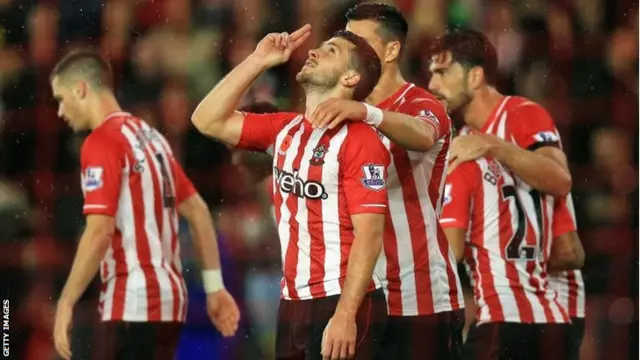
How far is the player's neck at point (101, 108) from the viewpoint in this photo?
4.08m

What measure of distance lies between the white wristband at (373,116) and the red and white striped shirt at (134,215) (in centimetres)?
119

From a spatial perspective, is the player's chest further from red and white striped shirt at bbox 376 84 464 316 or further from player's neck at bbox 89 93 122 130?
player's neck at bbox 89 93 122 130

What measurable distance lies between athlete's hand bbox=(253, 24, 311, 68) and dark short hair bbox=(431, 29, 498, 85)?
83 centimetres

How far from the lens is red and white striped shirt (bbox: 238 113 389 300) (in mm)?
2990

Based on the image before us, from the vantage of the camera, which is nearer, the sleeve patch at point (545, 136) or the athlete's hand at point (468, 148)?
the athlete's hand at point (468, 148)

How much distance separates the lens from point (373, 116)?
2.96 metres

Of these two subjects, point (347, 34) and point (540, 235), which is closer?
point (347, 34)

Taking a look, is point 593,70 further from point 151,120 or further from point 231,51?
point 151,120

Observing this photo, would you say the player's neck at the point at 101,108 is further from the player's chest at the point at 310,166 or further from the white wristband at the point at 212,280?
the player's chest at the point at 310,166

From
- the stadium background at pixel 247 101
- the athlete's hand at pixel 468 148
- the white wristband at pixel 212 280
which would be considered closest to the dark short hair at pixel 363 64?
the athlete's hand at pixel 468 148

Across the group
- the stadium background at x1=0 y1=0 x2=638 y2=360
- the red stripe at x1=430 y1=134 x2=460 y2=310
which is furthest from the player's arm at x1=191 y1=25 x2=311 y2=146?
the stadium background at x1=0 y1=0 x2=638 y2=360

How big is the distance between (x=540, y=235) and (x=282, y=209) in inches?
44.2

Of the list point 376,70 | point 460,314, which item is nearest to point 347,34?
point 376,70

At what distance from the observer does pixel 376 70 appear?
315 centimetres
